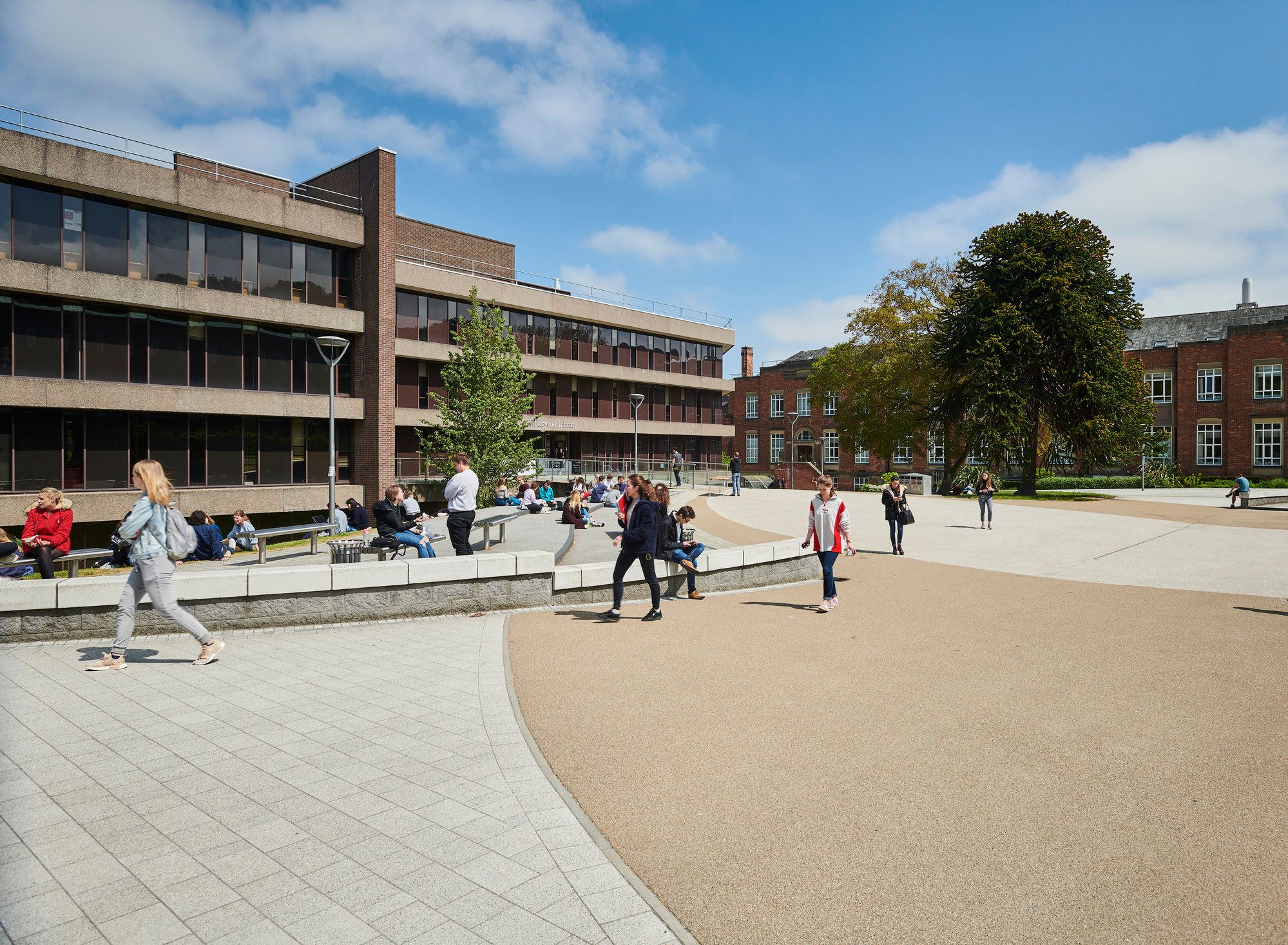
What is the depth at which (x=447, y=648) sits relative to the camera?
7500 millimetres

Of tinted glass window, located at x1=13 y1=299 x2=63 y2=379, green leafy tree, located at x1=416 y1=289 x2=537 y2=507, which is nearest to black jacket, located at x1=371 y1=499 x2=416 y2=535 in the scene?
green leafy tree, located at x1=416 y1=289 x2=537 y2=507

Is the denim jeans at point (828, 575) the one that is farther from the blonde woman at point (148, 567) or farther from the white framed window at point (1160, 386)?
the white framed window at point (1160, 386)

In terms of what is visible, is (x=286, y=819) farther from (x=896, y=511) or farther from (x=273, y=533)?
(x=896, y=511)

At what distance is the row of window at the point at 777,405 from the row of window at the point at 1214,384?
24892mm

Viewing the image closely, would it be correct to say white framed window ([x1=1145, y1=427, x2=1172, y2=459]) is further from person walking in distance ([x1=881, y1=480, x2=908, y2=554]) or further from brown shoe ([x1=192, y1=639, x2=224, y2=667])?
brown shoe ([x1=192, y1=639, x2=224, y2=667])

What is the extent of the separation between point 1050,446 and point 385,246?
33740 millimetres

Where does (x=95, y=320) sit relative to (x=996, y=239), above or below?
below

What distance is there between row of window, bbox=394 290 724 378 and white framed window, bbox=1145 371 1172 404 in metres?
33.5

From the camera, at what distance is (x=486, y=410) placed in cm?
2744

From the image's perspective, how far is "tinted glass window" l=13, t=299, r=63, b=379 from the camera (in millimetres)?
22906

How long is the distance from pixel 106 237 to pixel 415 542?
2113 centimetres

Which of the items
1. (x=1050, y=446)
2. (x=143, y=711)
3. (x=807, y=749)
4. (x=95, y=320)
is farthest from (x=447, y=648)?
(x=1050, y=446)

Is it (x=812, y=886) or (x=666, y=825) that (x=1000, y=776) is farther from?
(x=666, y=825)

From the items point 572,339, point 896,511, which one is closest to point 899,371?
point 572,339
